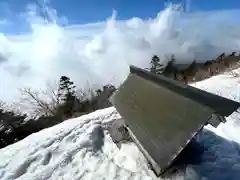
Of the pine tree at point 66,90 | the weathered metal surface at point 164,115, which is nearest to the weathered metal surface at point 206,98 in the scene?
the weathered metal surface at point 164,115

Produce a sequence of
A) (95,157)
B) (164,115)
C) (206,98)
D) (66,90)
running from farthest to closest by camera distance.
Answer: (66,90) → (95,157) → (164,115) → (206,98)

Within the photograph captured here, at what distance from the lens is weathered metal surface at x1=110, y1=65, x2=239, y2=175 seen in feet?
12.0

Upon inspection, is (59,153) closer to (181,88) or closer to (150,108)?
(150,108)

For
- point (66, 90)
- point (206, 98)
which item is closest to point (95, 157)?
point (206, 98)

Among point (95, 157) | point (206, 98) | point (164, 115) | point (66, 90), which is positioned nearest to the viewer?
point (206, 98)

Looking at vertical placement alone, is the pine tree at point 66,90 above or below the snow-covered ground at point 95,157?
above

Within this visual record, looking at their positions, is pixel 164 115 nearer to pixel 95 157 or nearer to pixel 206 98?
pixel 206 98

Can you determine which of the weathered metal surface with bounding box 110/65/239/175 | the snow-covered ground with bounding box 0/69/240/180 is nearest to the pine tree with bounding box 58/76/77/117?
the snow-covered ground with bounding box 0/69/240/180

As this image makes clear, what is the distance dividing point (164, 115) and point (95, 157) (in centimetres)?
257

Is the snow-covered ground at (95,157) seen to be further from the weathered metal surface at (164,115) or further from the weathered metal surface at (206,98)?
the weathered metal surface at (206,98)

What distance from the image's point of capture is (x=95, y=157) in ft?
19.9

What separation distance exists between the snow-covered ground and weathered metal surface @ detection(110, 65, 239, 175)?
905 millimetres

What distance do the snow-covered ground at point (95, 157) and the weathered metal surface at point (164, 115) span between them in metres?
0.91

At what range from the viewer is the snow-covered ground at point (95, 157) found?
5051 mm
